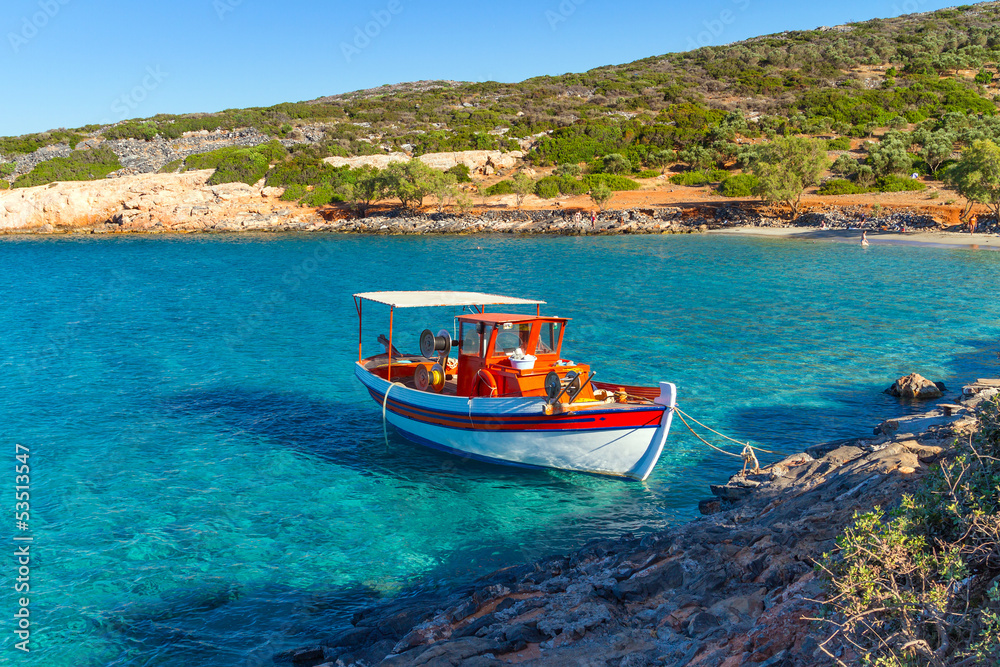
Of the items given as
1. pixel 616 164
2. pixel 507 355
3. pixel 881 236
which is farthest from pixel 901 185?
pixel 507 355

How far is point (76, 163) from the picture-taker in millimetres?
91000

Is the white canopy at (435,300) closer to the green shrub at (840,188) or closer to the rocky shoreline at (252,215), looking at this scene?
the rocky shoreline at (252,215)

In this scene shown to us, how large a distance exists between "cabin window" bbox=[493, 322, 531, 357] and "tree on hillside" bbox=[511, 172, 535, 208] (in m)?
65.2

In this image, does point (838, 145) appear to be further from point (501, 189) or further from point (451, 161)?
point (451, 161)

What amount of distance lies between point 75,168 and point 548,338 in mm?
96601

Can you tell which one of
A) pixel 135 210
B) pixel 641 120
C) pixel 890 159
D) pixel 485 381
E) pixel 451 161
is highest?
pixel 641 120

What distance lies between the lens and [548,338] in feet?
48.9

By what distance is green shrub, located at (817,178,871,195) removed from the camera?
224 feet

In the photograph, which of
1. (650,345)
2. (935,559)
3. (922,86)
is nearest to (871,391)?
(650,345)

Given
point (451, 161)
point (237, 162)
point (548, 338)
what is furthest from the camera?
point (451, 161)

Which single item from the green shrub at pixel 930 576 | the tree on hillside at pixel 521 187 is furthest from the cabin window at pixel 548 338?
the tree on hillside at pixel 521 187

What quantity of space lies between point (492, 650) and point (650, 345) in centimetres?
1903

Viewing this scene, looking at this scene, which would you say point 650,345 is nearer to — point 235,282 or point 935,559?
Answer: point 935,559

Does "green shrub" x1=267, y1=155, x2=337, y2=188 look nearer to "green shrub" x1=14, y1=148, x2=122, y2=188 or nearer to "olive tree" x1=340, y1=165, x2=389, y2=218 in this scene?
"olive tree" x1=340, y1=165, x2=389, y2=218
